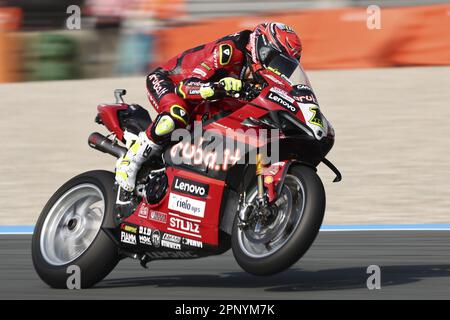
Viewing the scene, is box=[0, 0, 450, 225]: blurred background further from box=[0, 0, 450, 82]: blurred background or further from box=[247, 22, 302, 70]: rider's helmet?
box=[247, 22, 302, 70]: rider's helmet

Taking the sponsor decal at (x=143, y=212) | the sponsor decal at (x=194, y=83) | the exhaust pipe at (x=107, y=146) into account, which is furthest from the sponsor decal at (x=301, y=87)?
the exhaust pipe at (x=107, y=146)

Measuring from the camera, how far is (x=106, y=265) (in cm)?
692

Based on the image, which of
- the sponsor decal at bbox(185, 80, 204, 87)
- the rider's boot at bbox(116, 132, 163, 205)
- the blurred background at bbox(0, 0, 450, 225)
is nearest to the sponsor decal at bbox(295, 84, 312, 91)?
the sponsor decal at bbox(185, 80, 204, 87)

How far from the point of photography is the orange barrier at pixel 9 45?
15.7 meters

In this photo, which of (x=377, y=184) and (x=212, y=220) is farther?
(x=377, y=184)

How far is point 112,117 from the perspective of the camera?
289 inches

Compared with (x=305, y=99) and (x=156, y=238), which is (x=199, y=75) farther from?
(x=156, y=238)

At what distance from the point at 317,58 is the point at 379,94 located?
47.5 inches

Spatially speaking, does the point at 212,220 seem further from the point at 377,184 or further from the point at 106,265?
the point at 377,184

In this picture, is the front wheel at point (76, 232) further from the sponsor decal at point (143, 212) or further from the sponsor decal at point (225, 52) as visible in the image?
the sponsor decal at point (225, 52)

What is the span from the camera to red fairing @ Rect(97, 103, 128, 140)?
729 cm

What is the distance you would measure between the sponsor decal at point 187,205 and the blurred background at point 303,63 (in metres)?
4.11
